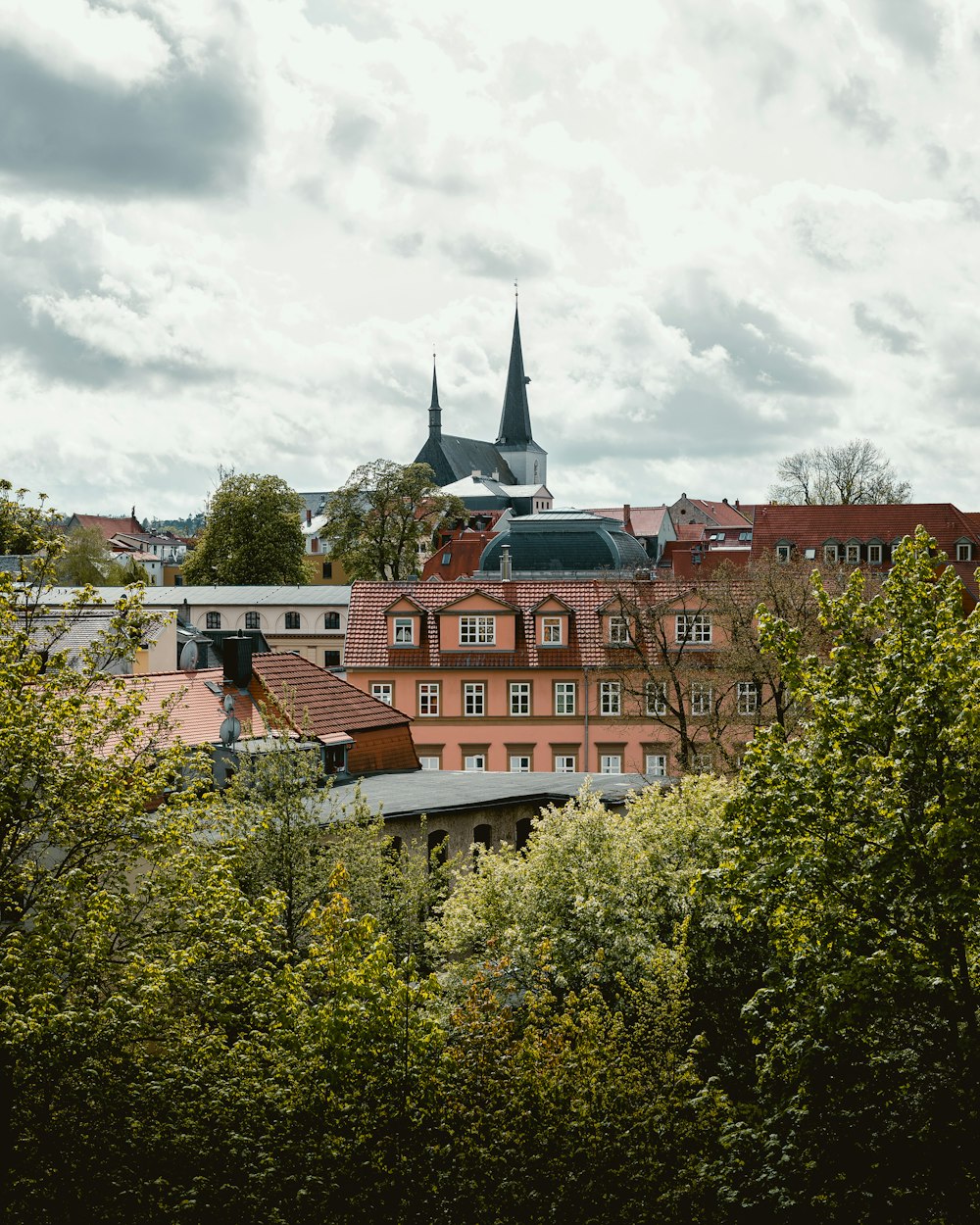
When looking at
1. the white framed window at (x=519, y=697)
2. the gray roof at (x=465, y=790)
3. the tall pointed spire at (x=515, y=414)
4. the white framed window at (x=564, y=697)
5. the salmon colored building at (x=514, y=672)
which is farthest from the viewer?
the tall pointed spire at (x=515, y=414)

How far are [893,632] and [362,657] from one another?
135ft

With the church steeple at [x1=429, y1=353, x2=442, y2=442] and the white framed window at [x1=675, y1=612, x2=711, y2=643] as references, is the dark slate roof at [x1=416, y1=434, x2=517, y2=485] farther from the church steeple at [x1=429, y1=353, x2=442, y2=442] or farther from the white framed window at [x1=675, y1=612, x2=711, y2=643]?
the white framed window at [x1=675, y1=612, x2=711, y2=643]

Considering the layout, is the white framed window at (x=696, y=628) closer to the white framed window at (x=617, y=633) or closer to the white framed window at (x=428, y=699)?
the white framed window at (x=617, y=633)

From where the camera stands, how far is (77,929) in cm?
1912

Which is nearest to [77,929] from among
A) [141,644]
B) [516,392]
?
[141,644]

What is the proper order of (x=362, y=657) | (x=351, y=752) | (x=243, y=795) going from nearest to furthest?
(x=243, y=795) < (x=351, y=752) < (x=362, y=657)

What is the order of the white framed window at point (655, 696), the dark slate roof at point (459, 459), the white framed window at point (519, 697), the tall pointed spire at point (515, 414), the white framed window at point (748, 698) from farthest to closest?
the tall pointed spire at point (515, 414) → the dark slate roof at point (459, 459) → the white framed window at point (519, 697) → the white framed window at point (748, 698) → the white framed window at point (655, 696)

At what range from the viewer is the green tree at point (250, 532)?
102188 mm

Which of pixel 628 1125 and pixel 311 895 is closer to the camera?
pixel 628 1125

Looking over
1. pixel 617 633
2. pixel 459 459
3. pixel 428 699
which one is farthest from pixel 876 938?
pixel 459 459

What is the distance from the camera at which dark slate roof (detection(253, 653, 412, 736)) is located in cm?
4284

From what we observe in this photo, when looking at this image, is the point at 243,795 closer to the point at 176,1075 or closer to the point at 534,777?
the point at 176,1075

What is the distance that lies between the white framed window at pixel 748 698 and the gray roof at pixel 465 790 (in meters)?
7.56

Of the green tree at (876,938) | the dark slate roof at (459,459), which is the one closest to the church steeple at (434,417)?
the dark slate roof at (459,459)
